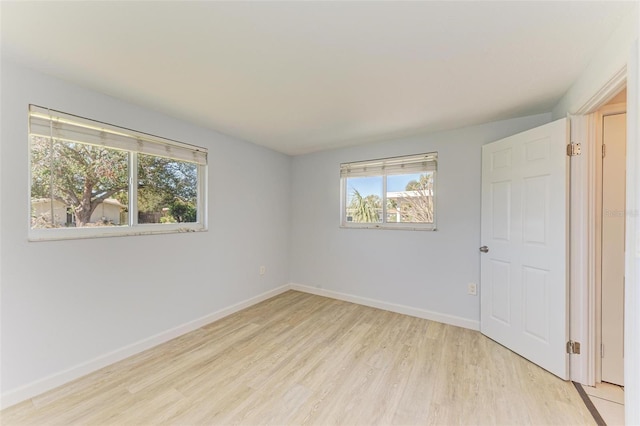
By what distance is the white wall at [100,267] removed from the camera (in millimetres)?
1576

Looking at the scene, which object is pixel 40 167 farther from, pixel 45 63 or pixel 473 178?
pixel 473 178

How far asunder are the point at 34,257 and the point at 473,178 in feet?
12.3

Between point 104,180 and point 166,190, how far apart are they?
501mm

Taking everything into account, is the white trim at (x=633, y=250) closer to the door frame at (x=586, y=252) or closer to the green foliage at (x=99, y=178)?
the door frame at (x=586, y=252)

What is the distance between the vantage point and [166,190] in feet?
8.14

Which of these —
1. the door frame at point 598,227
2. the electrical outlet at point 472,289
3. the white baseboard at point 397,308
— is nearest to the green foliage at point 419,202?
the electrical outlet at point 472,289

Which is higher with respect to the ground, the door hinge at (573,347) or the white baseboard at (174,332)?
the door hinge at (573,347)

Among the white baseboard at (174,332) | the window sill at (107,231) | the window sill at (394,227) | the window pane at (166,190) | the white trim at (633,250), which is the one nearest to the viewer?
the white trim at (633,250)

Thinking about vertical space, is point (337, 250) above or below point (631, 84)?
below

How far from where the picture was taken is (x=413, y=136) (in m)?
2.99

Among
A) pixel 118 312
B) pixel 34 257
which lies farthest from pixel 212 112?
pixel 118 312

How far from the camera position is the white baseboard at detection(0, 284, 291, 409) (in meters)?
1.57

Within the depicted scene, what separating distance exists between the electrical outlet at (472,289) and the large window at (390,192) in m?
0.71

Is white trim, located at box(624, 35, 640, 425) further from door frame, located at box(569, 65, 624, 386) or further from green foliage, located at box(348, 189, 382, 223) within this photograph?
green foliage, located at box(348, 189, 382, 223)
